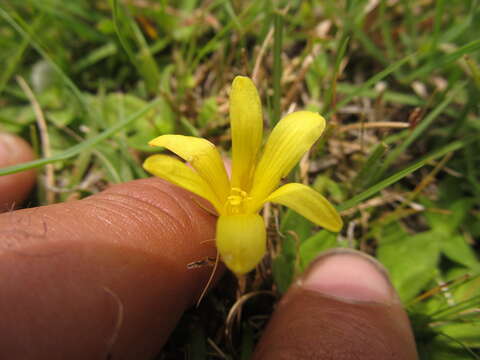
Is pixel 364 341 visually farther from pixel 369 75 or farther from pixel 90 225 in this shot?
pixel 369 75

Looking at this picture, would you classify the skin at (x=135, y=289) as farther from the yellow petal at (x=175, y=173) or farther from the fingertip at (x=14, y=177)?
the fingertip at (x=14, y=177)

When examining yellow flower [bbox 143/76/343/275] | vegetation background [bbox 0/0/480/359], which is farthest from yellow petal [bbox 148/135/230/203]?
vegetation background [bbox 0/0/480/359]

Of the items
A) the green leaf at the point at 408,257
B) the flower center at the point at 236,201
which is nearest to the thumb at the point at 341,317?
the green leaf at the point at 408,257

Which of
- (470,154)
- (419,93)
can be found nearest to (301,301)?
(470,154)

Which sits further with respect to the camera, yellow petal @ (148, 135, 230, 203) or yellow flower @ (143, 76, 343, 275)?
yellow petal @ (148, 135, 230, 203)

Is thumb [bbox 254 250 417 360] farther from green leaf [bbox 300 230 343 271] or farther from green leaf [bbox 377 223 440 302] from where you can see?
green leaf [bbox 377 223 440 302]
